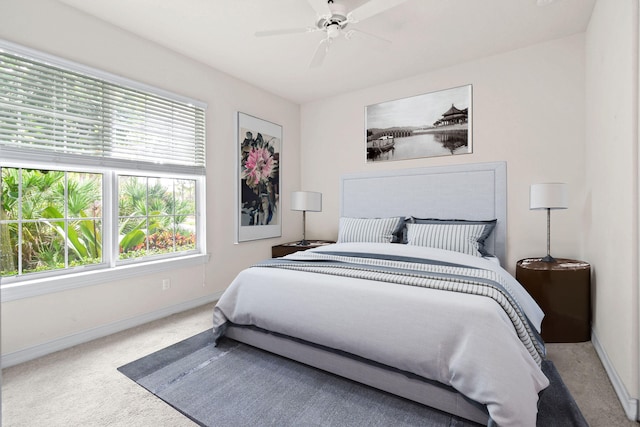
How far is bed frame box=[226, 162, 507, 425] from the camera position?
1947 millimetres

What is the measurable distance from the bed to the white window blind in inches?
61.0

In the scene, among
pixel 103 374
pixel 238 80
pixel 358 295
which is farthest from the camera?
pixel 238 80

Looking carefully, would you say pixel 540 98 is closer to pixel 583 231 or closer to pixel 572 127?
pixel 572 127

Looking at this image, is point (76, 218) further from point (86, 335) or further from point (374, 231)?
point (374, 231)

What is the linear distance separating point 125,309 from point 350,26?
10.1ft

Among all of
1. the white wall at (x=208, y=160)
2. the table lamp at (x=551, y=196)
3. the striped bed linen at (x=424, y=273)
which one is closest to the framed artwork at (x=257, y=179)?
the white wall at (x=208, y=160)

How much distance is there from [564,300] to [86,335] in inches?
149

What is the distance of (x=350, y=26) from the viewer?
283 cm

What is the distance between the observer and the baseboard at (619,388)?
1888 mm

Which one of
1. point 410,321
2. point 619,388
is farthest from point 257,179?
point 619,388

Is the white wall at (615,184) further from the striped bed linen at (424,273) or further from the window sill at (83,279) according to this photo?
the window sill at (83,279)

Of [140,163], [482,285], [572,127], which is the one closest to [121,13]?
[140,163]

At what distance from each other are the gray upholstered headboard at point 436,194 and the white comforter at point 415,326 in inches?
44.0

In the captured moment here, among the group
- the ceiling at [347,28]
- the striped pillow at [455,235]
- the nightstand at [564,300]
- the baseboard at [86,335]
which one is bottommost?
the baseboard at [86,335]
